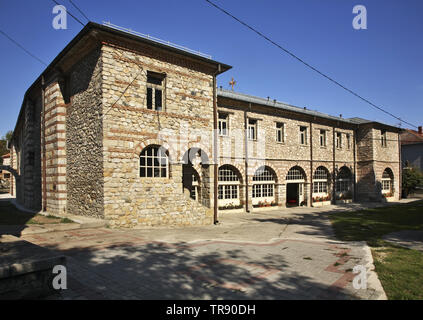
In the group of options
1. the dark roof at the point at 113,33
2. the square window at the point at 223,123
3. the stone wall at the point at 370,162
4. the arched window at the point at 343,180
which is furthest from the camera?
the stone wall at the point at 370,162

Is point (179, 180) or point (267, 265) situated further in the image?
point (179, 180)

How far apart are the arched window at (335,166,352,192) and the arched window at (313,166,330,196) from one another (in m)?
1.64

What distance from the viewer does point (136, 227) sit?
10.3m

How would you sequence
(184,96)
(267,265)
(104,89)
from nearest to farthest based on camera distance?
(267,265), (104,89), (184,96)

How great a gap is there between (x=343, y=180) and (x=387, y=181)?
23.1 ft

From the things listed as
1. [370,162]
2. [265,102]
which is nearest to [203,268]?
[265,102]

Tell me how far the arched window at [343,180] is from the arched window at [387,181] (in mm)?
5099

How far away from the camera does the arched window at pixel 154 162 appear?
36.2 feet

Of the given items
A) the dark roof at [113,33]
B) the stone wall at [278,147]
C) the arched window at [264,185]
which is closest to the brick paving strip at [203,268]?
the dark roof at [113,33]

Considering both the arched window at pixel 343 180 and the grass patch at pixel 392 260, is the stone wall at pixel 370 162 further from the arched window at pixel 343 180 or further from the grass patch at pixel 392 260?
the grass patch at pixel 392 260

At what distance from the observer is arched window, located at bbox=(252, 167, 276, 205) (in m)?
18.1
